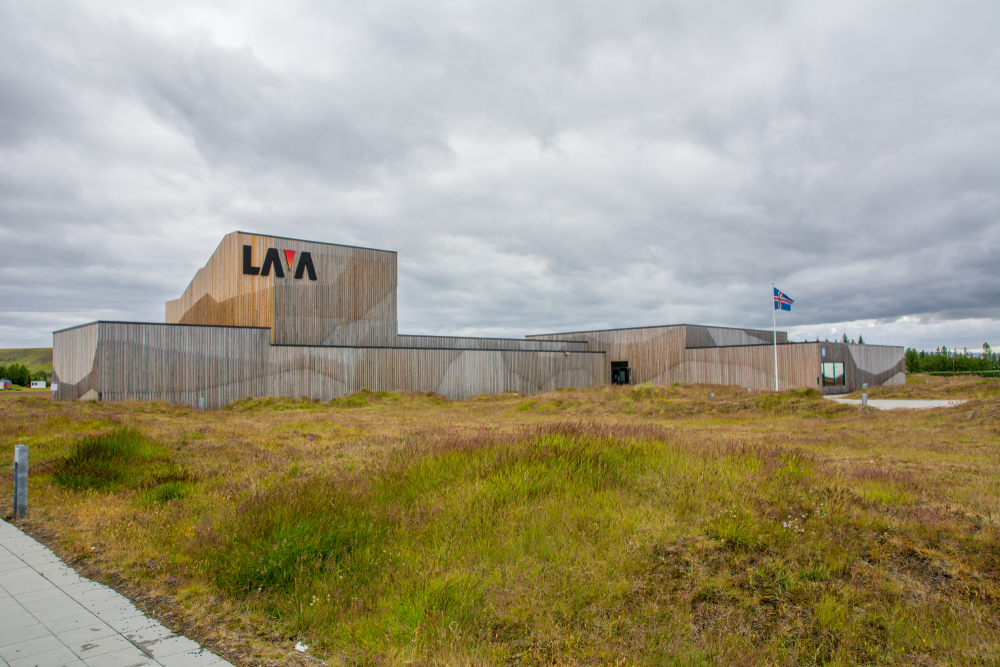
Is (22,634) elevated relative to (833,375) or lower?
lower

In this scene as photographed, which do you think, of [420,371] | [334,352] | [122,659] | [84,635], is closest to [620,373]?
[420,371]

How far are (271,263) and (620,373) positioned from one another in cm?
2789

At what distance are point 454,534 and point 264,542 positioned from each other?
64.4 inches

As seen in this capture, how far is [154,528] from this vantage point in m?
5.68

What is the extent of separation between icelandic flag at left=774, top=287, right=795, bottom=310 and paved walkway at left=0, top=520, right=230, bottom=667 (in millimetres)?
32035

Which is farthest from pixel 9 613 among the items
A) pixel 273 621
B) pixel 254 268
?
pixel 254 268

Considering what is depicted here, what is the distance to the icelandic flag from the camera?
3008 cm

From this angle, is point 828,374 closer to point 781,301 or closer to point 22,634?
point 781,301

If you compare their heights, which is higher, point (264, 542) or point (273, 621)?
point (264, 542)

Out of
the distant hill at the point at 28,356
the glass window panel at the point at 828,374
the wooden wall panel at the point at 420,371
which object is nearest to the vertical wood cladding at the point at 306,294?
the wooden wall panel at the point at 420,371

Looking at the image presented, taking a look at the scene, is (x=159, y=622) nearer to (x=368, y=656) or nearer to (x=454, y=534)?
(x=368, y=656)

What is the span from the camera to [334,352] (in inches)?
1224

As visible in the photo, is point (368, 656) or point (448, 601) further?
point (448, 601)

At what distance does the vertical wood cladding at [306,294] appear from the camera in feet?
108
